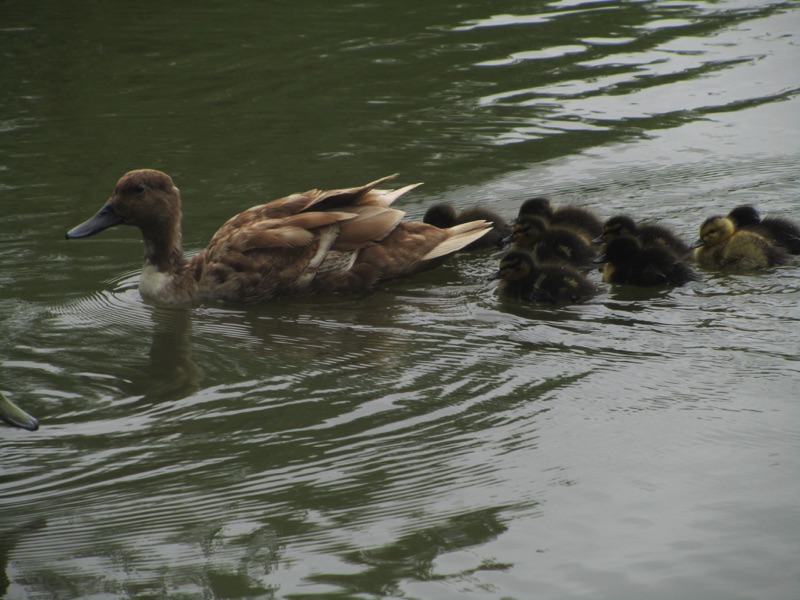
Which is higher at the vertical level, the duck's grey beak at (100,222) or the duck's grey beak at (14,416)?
the duck's grey beak at (100,222)

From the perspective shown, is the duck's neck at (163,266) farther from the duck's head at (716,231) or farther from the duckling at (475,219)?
the duck's head at (716,231)

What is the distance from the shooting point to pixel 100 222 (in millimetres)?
6023

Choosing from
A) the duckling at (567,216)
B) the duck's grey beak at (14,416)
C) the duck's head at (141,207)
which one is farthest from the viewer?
the duckling at (567,216)

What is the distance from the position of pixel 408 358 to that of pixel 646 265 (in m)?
1.36

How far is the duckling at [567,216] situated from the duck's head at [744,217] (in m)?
0.67

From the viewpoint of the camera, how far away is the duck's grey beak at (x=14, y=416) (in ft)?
12.6

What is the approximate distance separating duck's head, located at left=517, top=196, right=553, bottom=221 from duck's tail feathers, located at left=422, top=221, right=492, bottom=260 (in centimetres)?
27

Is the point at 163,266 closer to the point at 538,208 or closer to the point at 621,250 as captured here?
the point at 538,208

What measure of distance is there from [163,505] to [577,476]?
1297 millimetres

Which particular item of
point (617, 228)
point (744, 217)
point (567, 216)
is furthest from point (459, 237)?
point (744, 217)

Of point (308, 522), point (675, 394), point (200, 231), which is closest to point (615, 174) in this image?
point (200, 231)

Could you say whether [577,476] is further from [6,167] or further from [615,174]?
[6,167]

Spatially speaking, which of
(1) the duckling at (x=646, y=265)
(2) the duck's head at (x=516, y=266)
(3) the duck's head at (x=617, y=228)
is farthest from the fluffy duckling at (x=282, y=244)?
(1) the duckling at (x=646, y=265)

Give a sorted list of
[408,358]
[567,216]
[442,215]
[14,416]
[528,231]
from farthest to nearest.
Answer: [442,215], [567,216], [528,231], [408,358], [14,416]
